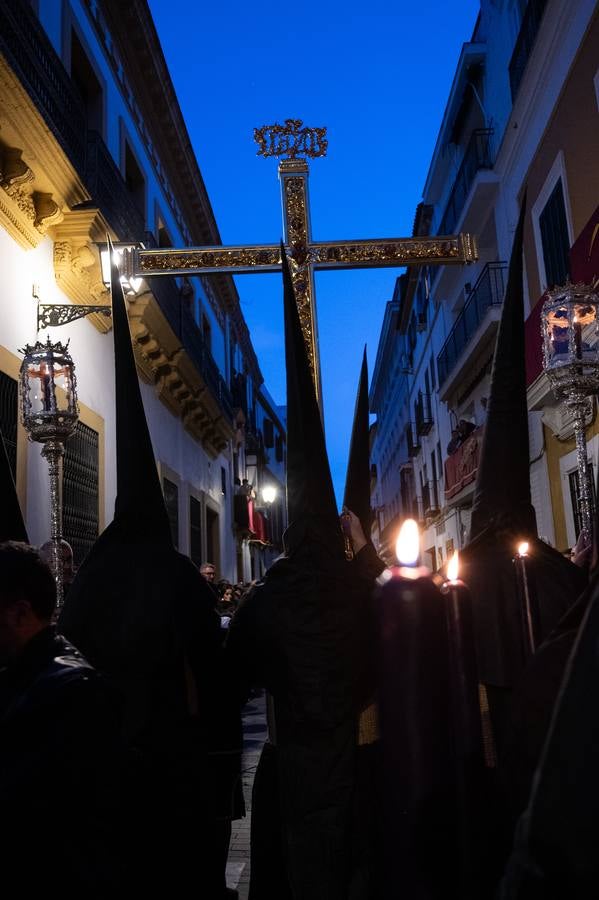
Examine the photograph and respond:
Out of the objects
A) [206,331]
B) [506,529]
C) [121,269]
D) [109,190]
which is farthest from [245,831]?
[206,331]

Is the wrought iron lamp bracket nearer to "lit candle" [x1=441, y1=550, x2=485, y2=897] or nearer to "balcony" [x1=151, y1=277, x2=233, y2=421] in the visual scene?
"balcony" [x1=151, y1=277, x2=233, y2=421]

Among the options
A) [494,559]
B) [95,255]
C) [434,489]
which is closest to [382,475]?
[434,489]

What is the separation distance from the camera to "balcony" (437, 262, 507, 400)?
14.3 meters

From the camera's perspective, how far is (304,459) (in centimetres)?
227

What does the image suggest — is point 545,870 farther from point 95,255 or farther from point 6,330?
point 95,255

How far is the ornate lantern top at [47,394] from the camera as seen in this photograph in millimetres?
4918

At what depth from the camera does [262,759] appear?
8.02 ft

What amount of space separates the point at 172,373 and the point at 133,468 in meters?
10.8

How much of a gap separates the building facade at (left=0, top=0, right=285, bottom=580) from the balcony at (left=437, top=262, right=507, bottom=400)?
5.35 meters

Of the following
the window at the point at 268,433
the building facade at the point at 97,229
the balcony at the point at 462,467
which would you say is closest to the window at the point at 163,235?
the building facade at the point at 97,229

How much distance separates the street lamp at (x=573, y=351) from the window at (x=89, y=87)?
26.0 feet

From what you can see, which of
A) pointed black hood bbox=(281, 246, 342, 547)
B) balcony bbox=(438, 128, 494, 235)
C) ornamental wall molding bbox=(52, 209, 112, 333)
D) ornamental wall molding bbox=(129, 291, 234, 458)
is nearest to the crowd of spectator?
ornamental wall molding bbox=(129, 291, 234, 458)

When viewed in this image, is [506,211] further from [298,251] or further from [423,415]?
[423,415]

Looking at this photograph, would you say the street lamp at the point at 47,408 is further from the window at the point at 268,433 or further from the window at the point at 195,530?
the window at the point at 268,433
